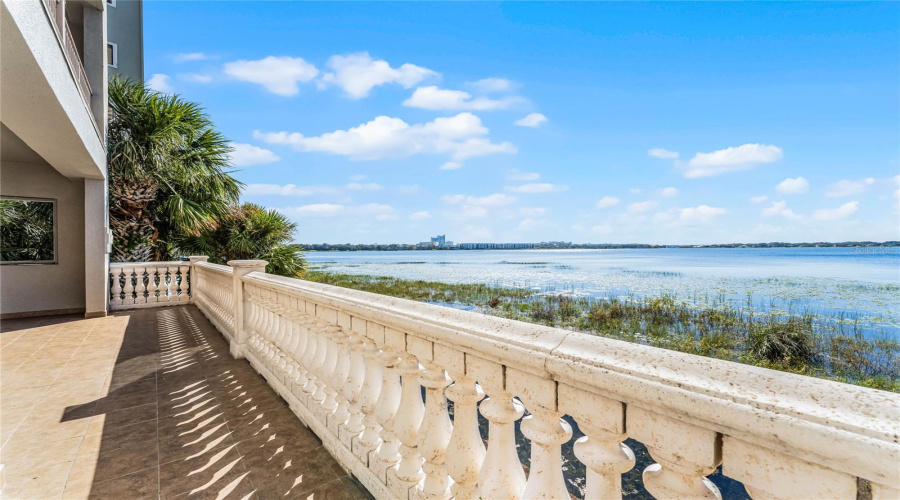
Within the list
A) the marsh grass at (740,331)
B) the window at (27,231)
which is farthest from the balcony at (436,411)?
the marsh grass at (740,331)

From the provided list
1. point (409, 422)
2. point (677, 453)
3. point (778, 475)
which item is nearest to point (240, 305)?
point (409, 422)

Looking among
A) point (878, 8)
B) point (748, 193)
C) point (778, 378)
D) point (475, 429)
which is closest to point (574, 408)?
point (778, 378)

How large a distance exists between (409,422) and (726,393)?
123 centimetres

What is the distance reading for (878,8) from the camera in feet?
29.2

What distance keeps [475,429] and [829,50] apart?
1894 centimetres

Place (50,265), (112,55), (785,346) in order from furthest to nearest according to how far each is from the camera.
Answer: (112,55), (785,346), (50,265)

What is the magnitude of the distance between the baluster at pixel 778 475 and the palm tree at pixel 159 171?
32.6ft

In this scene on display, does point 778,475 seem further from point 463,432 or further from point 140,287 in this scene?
point 140,287

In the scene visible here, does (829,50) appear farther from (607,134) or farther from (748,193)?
(748,193)

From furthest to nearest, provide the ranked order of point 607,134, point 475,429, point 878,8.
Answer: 1. point 607,134
2. point 878,8
3. point 475,429

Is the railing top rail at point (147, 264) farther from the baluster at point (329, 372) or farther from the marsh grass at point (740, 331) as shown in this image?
the marsh grass at point (740, 331)

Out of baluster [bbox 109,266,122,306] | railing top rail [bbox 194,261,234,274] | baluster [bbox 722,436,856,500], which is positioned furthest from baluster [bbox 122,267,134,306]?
baluster [bbox 722,436,856,500]

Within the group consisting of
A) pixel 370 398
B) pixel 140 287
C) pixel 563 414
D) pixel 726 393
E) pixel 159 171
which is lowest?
pixel 140 287

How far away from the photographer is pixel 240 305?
160 inches
